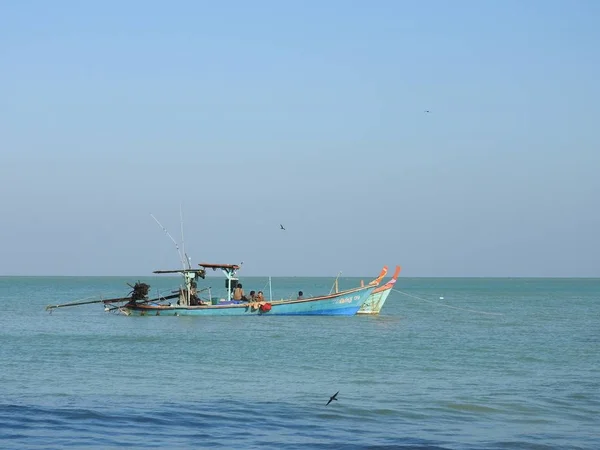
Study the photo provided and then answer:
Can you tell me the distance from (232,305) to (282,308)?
318 centimetres

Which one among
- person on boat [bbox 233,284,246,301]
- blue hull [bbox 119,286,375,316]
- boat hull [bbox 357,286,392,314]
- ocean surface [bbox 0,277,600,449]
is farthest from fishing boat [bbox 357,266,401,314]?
A: ocean surface [bbox 0,277,600,449]

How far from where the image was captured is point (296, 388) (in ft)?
83.7

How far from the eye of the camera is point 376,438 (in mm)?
18719

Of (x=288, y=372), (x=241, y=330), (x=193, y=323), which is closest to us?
(x=288, y=372)

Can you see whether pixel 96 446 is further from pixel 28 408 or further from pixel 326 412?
pixel 326 412

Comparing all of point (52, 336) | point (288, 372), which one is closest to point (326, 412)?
point (288, 372)

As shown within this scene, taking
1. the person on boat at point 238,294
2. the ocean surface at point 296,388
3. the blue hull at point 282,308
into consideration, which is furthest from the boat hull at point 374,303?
the ocean surface at point 296,388

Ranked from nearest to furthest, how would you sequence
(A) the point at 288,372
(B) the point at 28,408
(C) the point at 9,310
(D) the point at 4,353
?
(B) the point at 28,408 < (A) the point at 288,372 < (D) the point at 4,353 < (C) the point at 9,310

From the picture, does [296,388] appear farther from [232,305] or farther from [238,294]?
[238,294]

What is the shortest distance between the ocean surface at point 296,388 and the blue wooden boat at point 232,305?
189 inches

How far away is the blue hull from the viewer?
51.5 metres

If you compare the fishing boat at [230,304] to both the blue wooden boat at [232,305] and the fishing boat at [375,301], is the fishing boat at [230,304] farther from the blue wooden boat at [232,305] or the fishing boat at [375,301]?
the fishing boat at [375,301]

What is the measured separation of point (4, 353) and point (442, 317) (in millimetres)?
34957

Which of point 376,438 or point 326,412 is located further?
point 326,412
